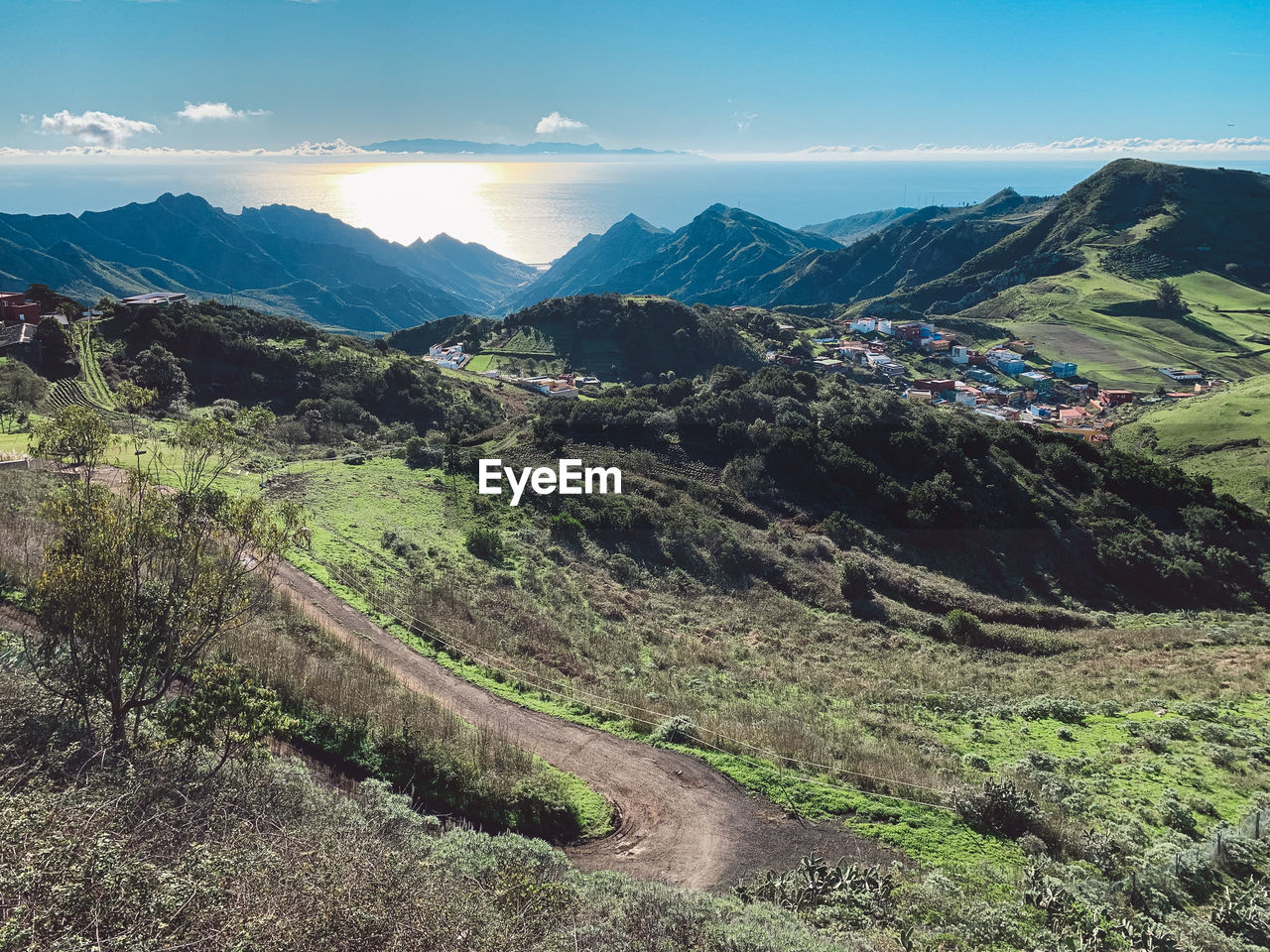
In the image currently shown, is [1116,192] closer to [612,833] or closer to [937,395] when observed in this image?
[937,395]

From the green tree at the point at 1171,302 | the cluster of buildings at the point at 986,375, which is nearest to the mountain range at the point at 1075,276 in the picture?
Result: the green tree at the point at 1171,302

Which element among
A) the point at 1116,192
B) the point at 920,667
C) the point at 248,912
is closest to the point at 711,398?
the point at 920,667

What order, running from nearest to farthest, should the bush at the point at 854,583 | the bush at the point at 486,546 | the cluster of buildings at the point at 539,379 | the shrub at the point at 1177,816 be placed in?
the shrub at the point at 1177,816
the bush at the point at 486,546
the bush at the point at 854,583
the cluster of buildings at the point at 539,379

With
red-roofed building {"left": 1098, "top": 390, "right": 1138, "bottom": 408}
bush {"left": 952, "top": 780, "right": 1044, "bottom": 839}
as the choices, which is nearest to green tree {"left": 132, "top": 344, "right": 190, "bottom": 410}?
bush {"left": 952, "top": 780, "right": 1044, "bottom": 839}

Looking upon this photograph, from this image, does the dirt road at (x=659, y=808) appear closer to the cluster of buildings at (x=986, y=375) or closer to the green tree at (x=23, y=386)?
the green tree at (x=23, y=386)

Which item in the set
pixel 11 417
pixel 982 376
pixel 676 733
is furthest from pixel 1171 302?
pixel 11 417
